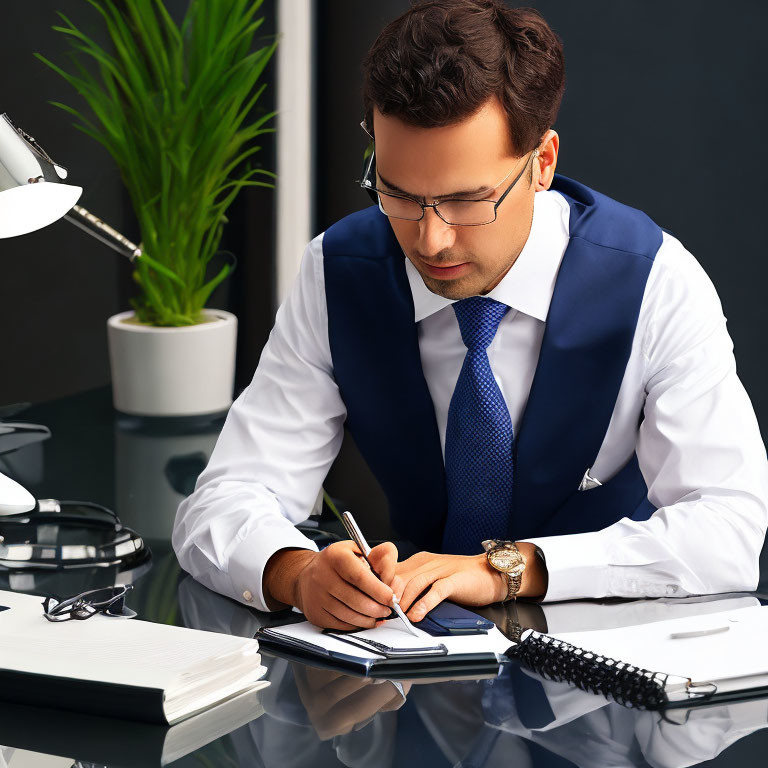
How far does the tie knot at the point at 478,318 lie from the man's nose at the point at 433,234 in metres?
0.23

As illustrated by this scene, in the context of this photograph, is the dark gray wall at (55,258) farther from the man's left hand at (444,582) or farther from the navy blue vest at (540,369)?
the man's left hand at (444,582)

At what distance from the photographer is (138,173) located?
334cm

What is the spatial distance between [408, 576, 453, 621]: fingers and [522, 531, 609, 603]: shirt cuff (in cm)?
15

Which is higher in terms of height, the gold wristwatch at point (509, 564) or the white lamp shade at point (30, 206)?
the white lamp shade at point (30, 206)

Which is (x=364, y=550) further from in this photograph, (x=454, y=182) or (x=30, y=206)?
(x=30, y=206)

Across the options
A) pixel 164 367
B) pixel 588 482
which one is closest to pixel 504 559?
pixel 588 482

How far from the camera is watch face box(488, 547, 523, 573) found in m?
1.58

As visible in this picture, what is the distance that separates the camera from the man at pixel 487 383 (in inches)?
64.2

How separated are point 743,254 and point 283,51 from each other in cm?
163

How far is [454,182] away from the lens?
1.64 meters

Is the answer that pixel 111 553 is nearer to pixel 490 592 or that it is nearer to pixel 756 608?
pixel 490 592

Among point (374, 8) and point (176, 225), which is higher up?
point (374, 8)

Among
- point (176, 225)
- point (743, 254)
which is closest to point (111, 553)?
point (176, 225)

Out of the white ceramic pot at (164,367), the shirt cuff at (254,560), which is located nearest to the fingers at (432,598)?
the shirt cuff at (254,560)
